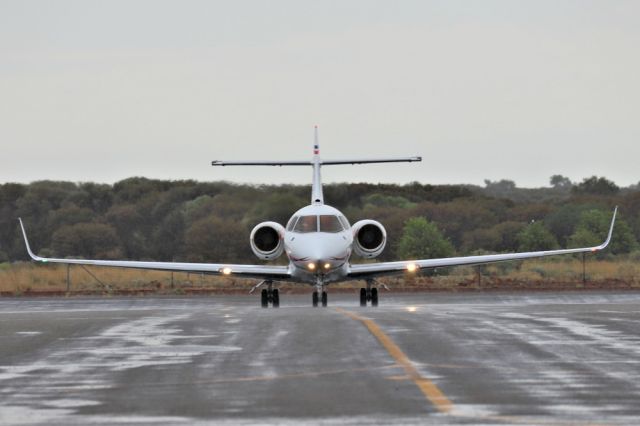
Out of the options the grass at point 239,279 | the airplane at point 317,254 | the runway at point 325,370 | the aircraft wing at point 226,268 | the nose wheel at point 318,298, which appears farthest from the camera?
the grass at point 239,279

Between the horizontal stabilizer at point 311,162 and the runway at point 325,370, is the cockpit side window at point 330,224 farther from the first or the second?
the runway at point 325,370

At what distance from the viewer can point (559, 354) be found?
16.0 meters

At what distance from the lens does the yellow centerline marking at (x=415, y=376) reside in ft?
38.0

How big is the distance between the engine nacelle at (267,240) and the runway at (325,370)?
1725 centimetres

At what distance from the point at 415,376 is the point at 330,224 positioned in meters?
26.3

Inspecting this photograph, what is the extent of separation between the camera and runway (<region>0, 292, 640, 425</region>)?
11188 millimetres

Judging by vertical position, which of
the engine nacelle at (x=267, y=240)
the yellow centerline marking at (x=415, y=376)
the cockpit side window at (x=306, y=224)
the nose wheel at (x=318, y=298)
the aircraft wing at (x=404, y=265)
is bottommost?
the yellow centerline marking at (x=415, y=376)

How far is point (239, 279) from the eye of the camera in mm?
66000

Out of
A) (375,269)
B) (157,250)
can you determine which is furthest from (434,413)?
(157,250)

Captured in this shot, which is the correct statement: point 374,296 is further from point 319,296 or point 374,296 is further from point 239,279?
point 239,279

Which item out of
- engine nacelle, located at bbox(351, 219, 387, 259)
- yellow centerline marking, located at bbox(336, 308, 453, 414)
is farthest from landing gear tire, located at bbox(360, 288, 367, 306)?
yellow centerline marking, located at bbox(336, 308, 453, 414)

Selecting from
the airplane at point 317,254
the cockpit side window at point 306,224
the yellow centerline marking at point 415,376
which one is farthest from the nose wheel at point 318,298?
the yellow centerline marking at point 415,376

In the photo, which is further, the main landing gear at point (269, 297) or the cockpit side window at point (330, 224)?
the main landing gear at point (269, 297)

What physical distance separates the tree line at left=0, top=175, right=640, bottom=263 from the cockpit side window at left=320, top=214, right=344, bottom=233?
65.8 ft
